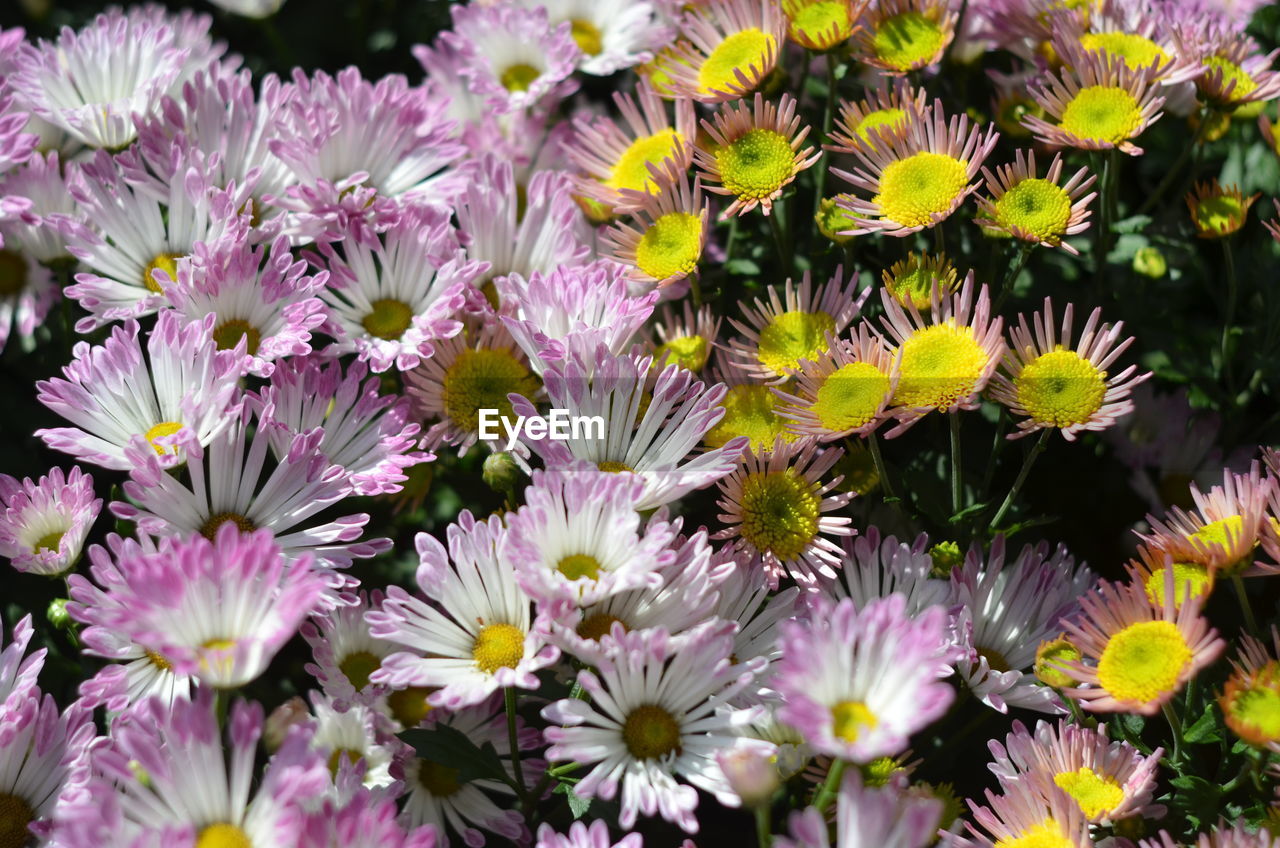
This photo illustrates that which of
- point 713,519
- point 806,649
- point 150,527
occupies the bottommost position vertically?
point 806,649

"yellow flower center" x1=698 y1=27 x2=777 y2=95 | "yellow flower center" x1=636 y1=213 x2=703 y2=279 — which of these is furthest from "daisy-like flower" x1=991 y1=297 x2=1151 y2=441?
"yellow flower center" x1=698 y1=27 x2=777 y2=95

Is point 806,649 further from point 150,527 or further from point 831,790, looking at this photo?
point 150,527

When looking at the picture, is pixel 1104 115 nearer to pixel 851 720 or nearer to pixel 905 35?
pixel 905 35

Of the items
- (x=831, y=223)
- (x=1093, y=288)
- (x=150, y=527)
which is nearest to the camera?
(x=150, y=527)

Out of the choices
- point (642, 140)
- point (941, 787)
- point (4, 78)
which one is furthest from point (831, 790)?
point (4, 78)

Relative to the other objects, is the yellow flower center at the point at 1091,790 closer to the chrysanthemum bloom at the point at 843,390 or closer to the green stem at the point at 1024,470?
the green stem at the point at 1024,470

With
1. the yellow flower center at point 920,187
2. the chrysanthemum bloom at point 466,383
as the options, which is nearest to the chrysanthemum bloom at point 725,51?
the yellow flower center at point 920,187

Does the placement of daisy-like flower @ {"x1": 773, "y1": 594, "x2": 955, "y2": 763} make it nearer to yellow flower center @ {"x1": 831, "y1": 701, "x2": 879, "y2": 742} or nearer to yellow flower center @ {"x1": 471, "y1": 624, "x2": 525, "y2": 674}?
yellow flower center @ {"x1": 831, "y1": 701, "x2": 879, "y2": 742}
